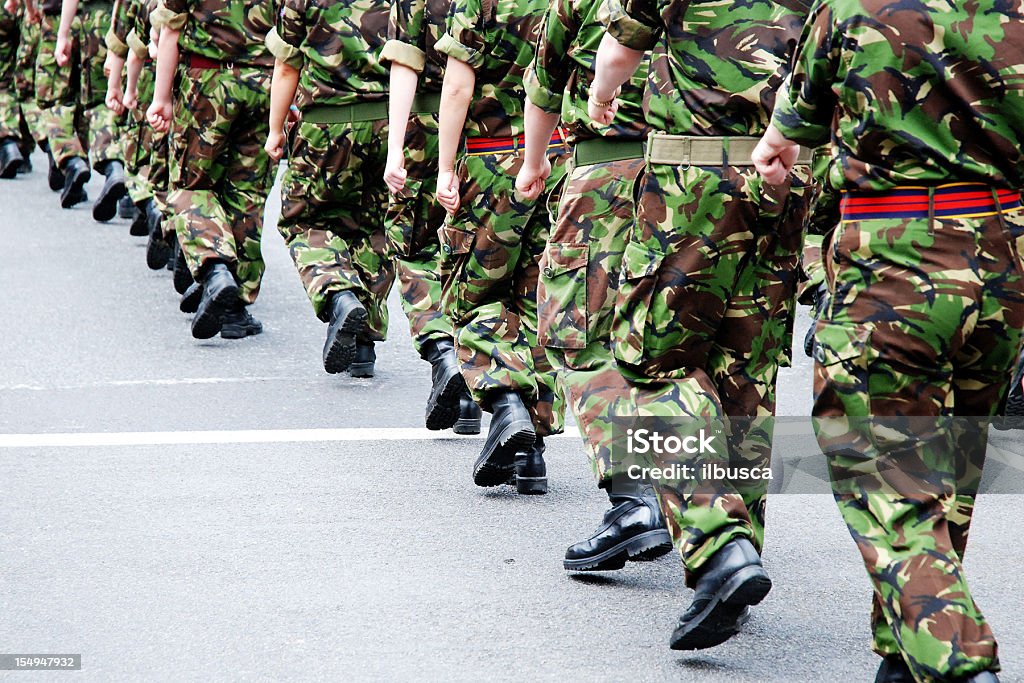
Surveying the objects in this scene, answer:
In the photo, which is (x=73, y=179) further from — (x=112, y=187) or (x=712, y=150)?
(x=712, y=150)

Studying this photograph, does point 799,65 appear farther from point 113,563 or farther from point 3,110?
point 3,110

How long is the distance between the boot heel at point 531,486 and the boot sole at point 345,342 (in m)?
1.64

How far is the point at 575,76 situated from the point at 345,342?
2.85m

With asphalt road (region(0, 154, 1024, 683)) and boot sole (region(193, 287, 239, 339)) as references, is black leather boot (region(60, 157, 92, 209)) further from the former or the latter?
asphalt road (region(0, 154, 1024, 683))

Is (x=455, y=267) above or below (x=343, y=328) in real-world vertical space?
above

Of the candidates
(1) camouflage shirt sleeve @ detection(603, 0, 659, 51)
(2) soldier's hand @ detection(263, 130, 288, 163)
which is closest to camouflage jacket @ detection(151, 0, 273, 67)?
(2) soldier's hand @ detection(263, 130, 288, 163)

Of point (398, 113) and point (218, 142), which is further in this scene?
point (218, 142)

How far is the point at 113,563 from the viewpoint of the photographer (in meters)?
4.79

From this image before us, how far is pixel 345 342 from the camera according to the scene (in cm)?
716

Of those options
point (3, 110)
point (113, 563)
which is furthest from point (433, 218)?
point (3, 110)

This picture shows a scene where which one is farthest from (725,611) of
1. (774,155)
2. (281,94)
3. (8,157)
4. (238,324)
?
(8,157)

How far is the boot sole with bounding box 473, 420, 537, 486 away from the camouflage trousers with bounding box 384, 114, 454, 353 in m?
1.03

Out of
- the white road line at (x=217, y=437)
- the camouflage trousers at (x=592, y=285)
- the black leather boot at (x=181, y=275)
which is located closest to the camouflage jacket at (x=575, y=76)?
the camouflage trousers at (x=592, y=285)

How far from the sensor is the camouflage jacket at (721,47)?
3.96 metres
